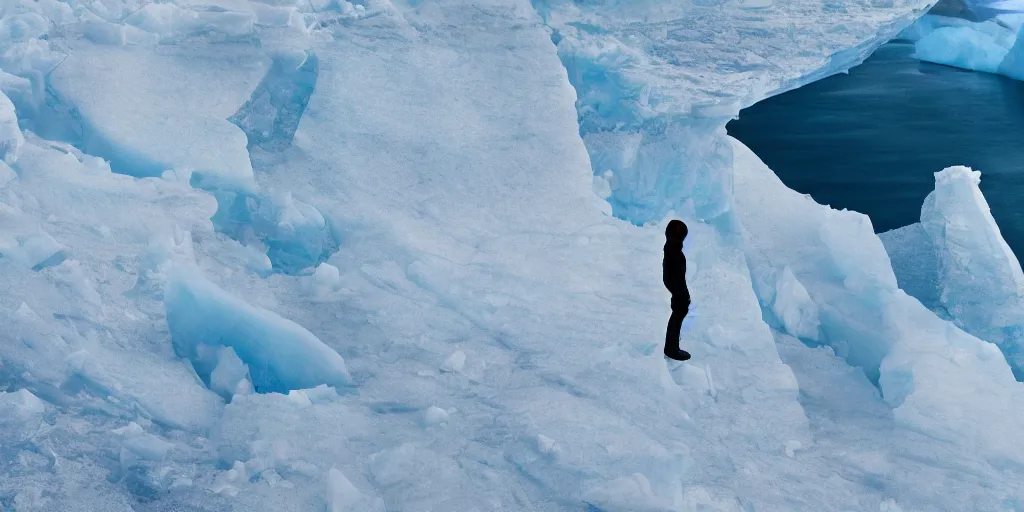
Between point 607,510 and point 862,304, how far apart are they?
2.91m

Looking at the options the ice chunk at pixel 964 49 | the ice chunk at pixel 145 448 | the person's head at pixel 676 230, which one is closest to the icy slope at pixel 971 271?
the person's head at pixel 676 230

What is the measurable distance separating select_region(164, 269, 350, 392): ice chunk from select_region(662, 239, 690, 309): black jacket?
5.37 feet

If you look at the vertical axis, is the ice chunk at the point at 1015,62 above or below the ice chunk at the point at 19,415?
below

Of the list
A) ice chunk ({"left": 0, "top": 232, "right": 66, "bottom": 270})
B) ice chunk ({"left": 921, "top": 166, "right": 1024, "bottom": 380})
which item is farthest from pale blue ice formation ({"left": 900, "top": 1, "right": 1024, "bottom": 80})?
ice chunk ({"left": 0, "top": 232, "right": 66, "bottom": 270})

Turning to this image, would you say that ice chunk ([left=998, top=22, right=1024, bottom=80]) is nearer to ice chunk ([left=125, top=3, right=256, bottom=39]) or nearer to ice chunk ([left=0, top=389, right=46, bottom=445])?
ice chunk ([left=125, top=3, right=256, bottom=39])

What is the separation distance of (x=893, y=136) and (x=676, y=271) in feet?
33.3

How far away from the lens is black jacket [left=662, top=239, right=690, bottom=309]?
426 centimetres

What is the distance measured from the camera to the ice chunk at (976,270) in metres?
6.09

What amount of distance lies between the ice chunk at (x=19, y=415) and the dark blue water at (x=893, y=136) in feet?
30.3

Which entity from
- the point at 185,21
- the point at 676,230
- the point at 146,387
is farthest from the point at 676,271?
the point at 185,21

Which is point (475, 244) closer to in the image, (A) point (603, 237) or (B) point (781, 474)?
(A) point (603, 237)

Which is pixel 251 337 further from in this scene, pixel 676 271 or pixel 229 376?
pixel 676 271

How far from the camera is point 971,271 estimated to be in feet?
20.7

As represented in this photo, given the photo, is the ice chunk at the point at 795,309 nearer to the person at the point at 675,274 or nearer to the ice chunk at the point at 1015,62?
the person at the point at 675,274
